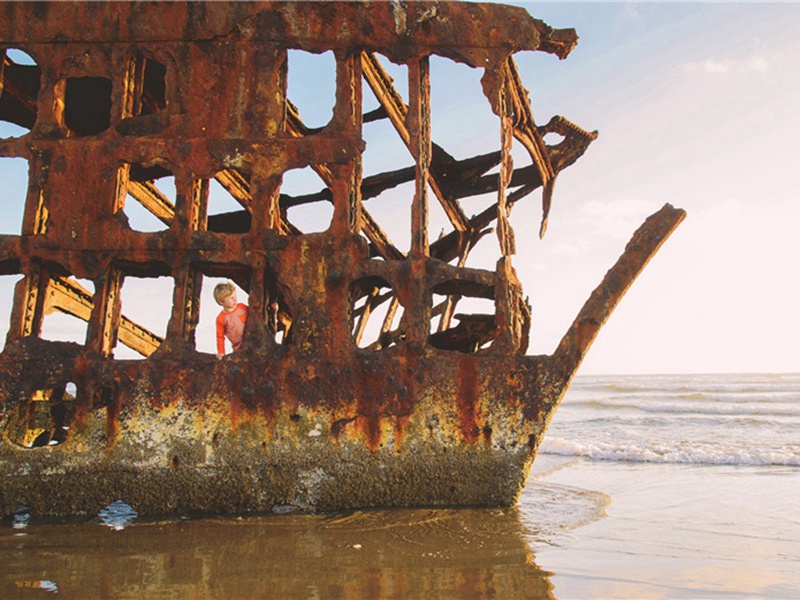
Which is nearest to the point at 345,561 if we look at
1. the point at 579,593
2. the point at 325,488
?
the point at 325,488

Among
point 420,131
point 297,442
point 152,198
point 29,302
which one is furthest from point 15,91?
point 297,442

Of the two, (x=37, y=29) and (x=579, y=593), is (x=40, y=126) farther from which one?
(x=579, y=593)

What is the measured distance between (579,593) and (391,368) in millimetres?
1467

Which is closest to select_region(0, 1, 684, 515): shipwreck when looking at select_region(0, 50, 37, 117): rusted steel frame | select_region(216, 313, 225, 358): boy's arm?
select_region(216, 313, 225, 358): boy's arm

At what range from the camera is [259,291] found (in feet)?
11.5

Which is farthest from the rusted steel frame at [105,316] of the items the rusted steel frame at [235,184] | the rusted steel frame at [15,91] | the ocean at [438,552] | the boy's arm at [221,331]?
the rusted steel frame at [15,91]

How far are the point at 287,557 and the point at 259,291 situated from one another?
1.46 metres

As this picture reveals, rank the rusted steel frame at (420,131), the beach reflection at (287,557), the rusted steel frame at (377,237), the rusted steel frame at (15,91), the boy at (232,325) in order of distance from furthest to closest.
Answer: the rusted steel frame at (377,237) → the rusted steel frame at (15,91) → the boy at (232,325) → the rusted steel frame at (420,131) → the beach reflection at (287,557)

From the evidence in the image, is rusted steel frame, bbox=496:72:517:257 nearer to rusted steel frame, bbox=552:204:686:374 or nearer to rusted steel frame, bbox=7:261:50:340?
rusted steel frame, bbox=552:204:686:374

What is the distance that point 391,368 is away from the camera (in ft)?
11.2

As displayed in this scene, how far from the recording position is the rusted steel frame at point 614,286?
353 centimetres

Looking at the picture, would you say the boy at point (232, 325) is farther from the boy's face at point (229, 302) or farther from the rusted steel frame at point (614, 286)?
the rusted steel frame at point (614, 286)

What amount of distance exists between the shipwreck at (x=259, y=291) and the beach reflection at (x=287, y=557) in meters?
0.14

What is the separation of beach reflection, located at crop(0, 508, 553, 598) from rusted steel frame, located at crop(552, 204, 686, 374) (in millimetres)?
1018
